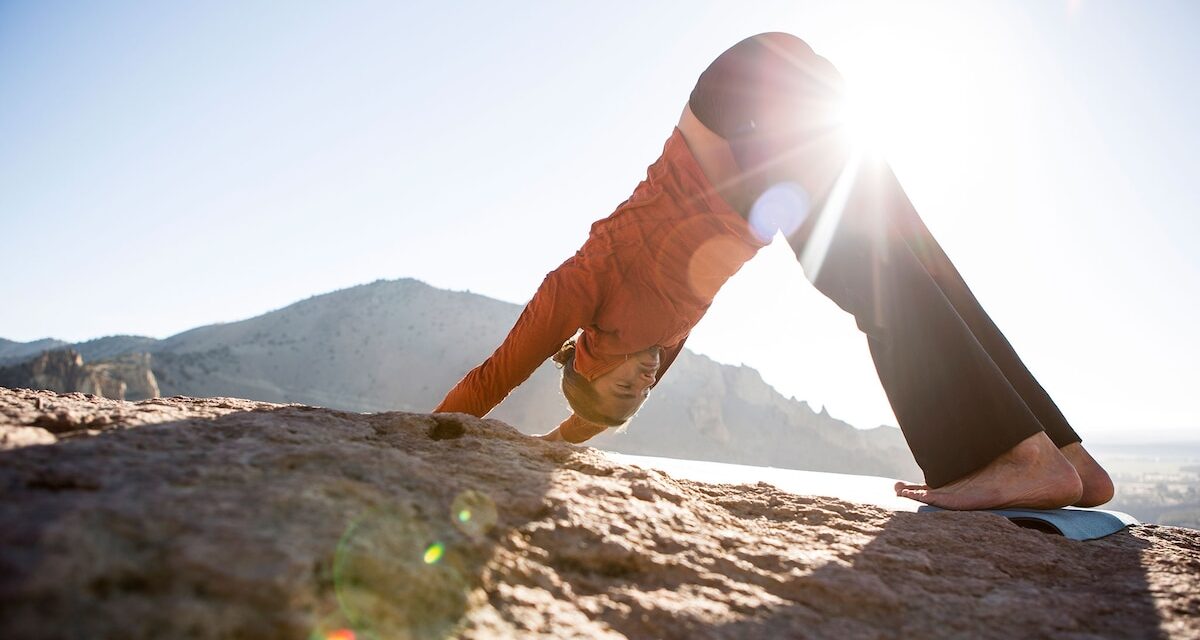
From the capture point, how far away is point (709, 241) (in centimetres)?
189

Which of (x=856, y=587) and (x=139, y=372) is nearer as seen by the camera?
(x=856, y=587)

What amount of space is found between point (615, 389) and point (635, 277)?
0.45m

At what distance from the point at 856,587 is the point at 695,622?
258mm

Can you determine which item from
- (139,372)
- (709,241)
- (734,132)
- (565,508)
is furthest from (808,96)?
(139,372)

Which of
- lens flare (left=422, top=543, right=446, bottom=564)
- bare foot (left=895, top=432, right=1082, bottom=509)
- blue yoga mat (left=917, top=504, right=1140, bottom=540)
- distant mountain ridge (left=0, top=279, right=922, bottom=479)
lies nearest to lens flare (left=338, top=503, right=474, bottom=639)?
lens flare (left=422, top=543, right=446, bottom=564)

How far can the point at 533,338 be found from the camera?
1846mm

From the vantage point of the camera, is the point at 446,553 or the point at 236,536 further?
the point at 446,553

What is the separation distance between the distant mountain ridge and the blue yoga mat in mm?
13922

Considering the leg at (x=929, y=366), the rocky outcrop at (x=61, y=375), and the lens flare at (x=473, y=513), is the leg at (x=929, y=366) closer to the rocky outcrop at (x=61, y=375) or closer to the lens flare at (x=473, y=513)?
the lens flare at (x=473, y=513)

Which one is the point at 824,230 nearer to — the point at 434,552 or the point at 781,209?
the point at 781,209

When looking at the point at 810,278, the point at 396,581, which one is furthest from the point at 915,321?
the point at 396,581

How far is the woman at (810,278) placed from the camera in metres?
1.22

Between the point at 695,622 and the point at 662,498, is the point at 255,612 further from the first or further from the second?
the point at 662,498

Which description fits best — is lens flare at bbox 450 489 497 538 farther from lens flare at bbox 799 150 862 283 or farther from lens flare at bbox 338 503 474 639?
lens flare at bbox 799 150 862 283
